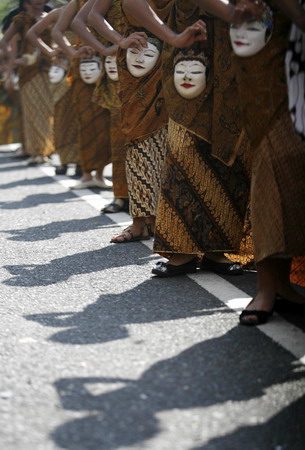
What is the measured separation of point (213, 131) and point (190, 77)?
33 cm

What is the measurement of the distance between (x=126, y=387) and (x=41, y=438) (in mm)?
549

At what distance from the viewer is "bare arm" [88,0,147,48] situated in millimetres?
5980

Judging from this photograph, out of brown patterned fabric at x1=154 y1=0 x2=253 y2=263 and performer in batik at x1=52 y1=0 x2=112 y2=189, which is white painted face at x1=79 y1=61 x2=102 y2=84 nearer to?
performer in batik at x1=52 y1=0 x2=112 y2=189

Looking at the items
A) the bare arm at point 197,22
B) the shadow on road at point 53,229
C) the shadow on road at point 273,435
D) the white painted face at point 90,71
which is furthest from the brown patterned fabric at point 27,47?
the shadow on road at point 273,435

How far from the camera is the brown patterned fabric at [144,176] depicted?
6668 millimetres

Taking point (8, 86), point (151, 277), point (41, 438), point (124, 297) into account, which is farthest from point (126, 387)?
point (8, 86)

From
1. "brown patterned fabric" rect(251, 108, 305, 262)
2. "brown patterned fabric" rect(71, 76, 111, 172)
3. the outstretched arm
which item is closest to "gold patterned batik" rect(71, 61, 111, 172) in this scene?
"brown patterned fabric" rect(71, 76, 111, 172)

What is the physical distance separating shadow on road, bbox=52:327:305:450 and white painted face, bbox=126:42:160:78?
239 cm

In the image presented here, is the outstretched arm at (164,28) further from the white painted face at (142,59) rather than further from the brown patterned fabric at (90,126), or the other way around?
the brown patterned fabric at (90,126)

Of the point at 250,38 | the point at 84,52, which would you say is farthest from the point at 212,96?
the point at 84,52

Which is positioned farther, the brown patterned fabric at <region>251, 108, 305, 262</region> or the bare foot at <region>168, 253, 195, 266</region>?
the bare foot at <region>168, 253, 195, 266</region>

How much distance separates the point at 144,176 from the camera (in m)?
6.74

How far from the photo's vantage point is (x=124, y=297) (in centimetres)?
516

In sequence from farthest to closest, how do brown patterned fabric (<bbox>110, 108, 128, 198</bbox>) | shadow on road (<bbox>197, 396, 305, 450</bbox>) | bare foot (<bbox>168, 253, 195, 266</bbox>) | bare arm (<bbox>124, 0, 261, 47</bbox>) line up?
brown patterned fabric (<bbox>110, 108, 128, 198</bbox>) → bare foot (<bbox>168, 253, 195, 266</bbox>) → bare arm (<bbox>124, 0, 261, 47</bbox>) → shadow on road (<bbox>197, 396, 305, 450</bbox>)
